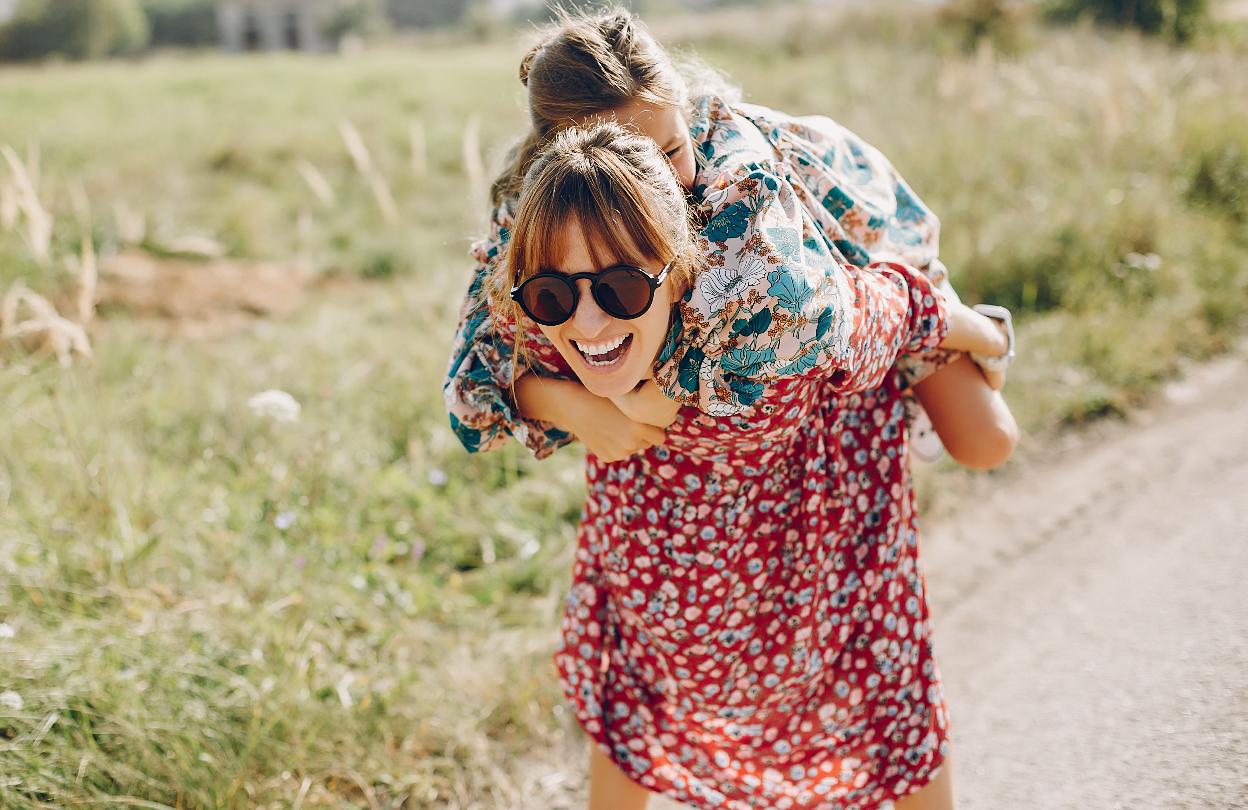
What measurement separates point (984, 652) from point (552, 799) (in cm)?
128

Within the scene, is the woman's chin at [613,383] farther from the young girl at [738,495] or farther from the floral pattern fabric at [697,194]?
the floral pattern fabric at [697,194]

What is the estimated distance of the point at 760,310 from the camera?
1.45 meters

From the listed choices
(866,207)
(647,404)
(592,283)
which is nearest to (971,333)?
(866,207)

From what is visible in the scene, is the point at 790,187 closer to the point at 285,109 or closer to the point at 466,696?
the point at 466,696

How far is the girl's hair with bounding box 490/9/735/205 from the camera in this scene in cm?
154

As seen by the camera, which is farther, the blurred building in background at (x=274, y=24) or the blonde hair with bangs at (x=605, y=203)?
the blurred building in background at (x=274, y=24)

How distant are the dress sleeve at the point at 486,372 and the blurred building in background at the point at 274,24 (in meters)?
42.9

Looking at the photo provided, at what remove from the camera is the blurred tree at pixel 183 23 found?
141ft

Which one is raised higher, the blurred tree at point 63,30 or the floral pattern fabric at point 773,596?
the floral pattern fabric at point 773,596

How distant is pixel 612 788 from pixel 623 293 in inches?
43.5

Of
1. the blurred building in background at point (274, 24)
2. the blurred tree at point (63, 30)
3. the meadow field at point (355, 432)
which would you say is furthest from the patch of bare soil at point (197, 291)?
the blurred building in background at point (274, 24)

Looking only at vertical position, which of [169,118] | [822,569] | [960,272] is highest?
[822,569]

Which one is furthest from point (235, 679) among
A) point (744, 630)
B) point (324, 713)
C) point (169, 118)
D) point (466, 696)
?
point (169, 118)

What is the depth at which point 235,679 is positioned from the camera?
237 centimetres
